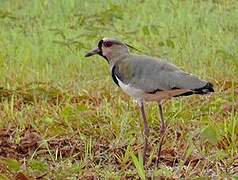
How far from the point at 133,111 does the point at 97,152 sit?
906 mm

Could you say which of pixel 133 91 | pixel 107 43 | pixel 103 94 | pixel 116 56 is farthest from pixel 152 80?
pixel 103 94

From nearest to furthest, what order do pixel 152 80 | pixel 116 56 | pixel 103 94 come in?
pixel 152 80 → pixel 116 56 → pixel 103 94

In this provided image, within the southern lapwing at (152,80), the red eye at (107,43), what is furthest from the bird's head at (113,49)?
the southern lapwing at (152,80)

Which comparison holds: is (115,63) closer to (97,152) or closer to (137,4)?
(97,152)

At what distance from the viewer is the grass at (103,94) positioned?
16.6ft

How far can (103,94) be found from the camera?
6926 mm

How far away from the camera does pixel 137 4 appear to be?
1085 cm

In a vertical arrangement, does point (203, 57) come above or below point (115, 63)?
below

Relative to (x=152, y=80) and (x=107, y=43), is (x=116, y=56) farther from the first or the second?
(x=152, y=80)

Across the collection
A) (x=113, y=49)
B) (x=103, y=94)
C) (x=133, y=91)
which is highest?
(x=113, y=49)

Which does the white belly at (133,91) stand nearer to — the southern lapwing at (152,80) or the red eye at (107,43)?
the southern lapwing at (152,80)

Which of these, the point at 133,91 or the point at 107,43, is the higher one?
the point at 107,43

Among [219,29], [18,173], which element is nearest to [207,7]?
[219,29]

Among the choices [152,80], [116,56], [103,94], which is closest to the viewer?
[152,80]
